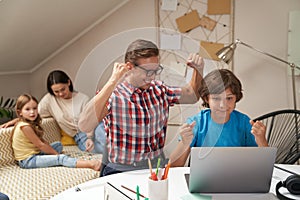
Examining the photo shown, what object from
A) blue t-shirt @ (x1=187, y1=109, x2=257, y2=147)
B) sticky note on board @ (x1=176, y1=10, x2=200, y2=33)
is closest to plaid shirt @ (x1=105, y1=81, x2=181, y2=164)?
blue t-shirt @ (x1=187, y1=109, x2=257, y2=147)

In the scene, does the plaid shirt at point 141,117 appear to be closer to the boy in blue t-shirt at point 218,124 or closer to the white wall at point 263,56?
the boy in blue t-shirt at point 218,124

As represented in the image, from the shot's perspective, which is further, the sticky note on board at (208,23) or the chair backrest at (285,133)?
the sticky note on board at (208,23)

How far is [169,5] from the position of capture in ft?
9.86

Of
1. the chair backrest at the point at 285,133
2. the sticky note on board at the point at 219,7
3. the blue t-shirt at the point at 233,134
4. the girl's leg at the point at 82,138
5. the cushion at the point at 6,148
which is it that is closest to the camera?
the girl's leg at the point at 82,138

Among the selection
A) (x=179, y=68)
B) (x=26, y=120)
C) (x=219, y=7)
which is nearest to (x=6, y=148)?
(x=26, y=120)

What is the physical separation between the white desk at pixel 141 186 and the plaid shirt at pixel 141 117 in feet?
0.38

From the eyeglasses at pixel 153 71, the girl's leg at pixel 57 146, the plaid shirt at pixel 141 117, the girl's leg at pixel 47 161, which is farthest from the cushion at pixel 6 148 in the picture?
the eyeglasses at pixel 153 71

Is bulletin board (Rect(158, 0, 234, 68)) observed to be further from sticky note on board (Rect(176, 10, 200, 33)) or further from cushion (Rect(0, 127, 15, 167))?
cushion (Rect(0, 127, 15, 167))

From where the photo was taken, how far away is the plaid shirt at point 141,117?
3.78 feet

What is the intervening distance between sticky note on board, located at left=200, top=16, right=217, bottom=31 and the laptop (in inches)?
74.6

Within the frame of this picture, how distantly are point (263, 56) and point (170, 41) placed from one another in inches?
74.6

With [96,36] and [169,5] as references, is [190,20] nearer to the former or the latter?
[169,5]

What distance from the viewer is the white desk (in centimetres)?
118

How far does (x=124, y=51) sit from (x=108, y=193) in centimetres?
41
